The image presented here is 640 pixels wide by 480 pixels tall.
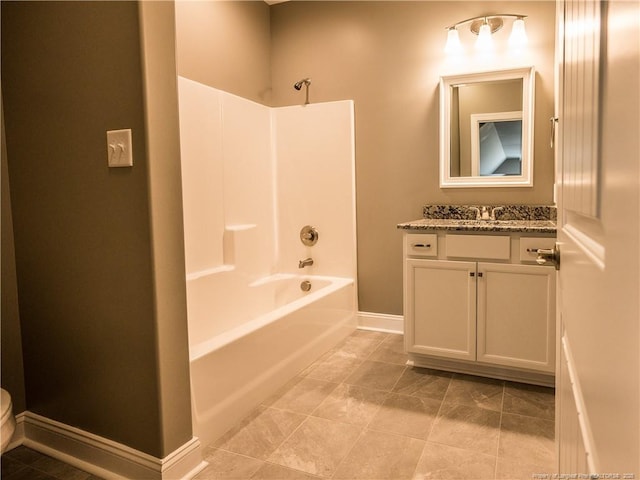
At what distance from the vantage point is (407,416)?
218cm

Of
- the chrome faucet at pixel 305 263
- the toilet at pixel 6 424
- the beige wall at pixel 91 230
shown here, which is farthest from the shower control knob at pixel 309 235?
the toilet at pixel 6 424

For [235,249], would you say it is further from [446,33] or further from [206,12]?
[446,33]

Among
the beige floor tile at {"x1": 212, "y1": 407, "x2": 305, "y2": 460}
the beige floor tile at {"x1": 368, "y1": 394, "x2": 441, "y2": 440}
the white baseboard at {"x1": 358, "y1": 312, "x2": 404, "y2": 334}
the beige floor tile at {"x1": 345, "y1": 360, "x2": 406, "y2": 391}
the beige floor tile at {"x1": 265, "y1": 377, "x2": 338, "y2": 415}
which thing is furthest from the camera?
the white baseboard at {"x1": 358, "y1": 312, "x2": 404, "y2": 334}

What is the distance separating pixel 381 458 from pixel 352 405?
0.47 m

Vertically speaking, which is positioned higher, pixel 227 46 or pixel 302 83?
pixel 227 46

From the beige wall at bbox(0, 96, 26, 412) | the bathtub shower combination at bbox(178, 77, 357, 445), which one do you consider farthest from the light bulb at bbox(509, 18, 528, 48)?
the beige wall at bbox(0, 96, 26, 412)

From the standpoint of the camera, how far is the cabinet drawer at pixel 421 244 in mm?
2613

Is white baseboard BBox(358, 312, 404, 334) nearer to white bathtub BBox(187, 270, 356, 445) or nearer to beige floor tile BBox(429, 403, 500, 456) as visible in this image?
white bathtub BBox(187, 270, 356, 445)

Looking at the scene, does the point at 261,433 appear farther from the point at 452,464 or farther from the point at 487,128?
the point at 487,128

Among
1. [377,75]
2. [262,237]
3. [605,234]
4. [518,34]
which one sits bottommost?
[262,237]

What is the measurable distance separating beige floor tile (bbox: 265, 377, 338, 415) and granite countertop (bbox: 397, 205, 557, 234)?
102 centimetres

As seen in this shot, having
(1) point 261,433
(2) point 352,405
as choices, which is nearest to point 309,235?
(2) point 352,405

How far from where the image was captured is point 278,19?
146 inches

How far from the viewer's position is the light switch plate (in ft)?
5.21
